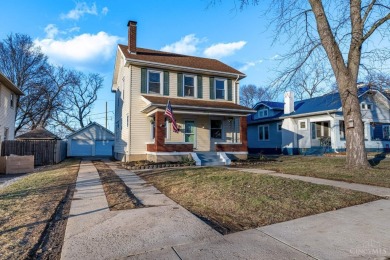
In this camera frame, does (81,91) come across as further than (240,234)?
Yes

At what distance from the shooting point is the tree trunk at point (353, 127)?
10.6m

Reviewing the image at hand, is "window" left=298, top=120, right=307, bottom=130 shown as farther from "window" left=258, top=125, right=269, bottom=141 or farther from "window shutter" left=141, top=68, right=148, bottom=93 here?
"window shutter" left=141, top=68, right=148, bottom=93

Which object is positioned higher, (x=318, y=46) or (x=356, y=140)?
(x=318, y=46)

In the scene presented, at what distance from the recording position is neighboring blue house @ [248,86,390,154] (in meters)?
20.8

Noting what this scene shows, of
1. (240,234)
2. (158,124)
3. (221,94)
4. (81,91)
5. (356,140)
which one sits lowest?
(240,234)

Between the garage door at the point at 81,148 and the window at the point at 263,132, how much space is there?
18287 mm

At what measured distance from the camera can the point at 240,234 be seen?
3.79 metres

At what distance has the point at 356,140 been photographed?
10.7 m

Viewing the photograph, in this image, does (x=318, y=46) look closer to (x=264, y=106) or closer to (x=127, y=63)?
(x=127, y=63)

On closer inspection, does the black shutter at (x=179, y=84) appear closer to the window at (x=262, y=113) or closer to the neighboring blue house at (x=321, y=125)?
the neighboring blue house at (x=321, y=125)

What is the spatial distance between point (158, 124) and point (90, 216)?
947cm

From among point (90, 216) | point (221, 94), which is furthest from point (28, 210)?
point (221, 94)

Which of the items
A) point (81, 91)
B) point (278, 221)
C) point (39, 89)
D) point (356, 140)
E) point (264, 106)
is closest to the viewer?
point (278, 221)

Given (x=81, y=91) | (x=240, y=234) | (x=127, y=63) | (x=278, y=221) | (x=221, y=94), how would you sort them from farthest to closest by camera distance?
(x=81, y=91), (x=221, y=94), (x=127, y=63), (x=278, y=221), (x=240, y=234)
